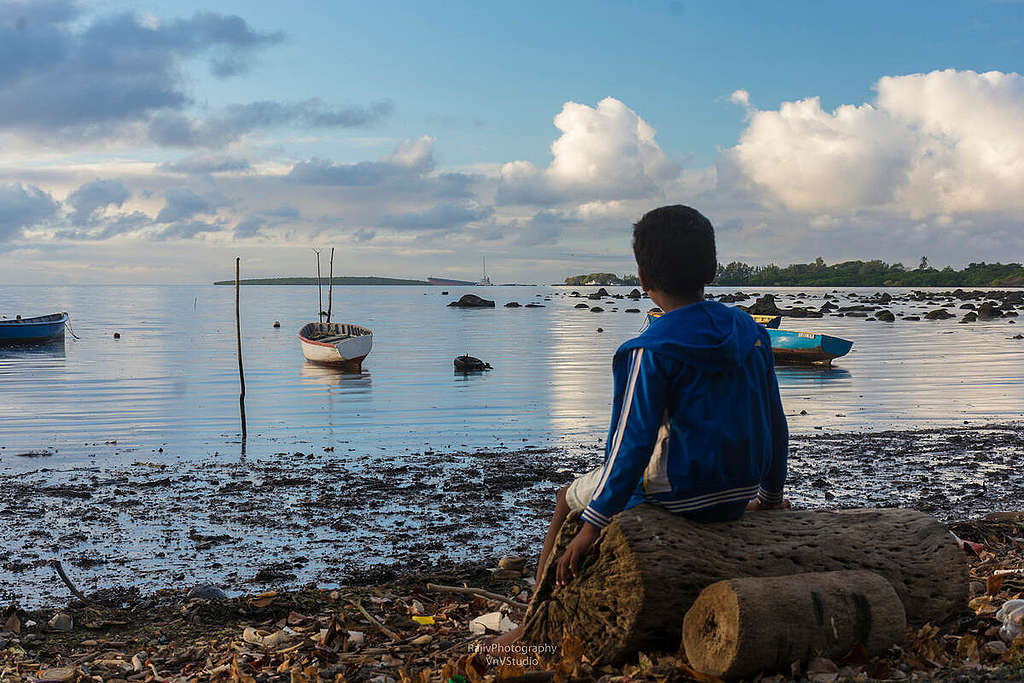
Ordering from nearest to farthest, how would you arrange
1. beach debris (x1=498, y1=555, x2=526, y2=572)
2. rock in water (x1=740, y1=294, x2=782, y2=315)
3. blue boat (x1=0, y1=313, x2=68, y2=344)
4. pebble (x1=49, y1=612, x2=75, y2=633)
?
pebble (x1=49, y1=612, x2=75, y2=633) → beach debris (x1=498, y1=555, x2=526, y2=572) → blue boat (x1=0, y1=313, x2=68, y2=344) → rock in water (x1=740, y1=294, x2=782, y2=315)

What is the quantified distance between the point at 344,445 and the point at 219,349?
122 feet

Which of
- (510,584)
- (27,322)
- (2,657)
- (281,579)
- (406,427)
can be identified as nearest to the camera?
(2,657)

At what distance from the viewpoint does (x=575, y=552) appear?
4.35 m

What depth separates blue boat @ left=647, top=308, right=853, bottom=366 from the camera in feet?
115

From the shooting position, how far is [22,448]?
18.0 meters

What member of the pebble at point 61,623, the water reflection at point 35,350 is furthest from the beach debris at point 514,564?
the water reflection at point 35,350

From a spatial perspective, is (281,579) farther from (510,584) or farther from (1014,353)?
(1014,353)

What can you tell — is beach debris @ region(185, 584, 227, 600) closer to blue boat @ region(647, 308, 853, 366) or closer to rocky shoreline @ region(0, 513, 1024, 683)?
rocky shoreline @ region(0, 513, 1024, 683)

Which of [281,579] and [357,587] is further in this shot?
[281,579]

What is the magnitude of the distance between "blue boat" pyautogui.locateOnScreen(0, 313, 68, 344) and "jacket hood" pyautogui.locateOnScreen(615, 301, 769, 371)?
54.0m

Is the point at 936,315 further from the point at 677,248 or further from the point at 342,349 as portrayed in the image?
the point at 677,248

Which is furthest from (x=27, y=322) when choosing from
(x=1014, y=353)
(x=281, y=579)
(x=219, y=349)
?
(x=1014, y=353)

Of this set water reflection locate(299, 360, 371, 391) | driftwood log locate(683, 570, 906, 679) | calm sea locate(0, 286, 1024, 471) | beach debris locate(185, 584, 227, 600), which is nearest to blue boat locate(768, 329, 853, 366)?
calm sea locate(0, 286, 1024, 471)

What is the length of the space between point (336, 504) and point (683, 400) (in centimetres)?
941
